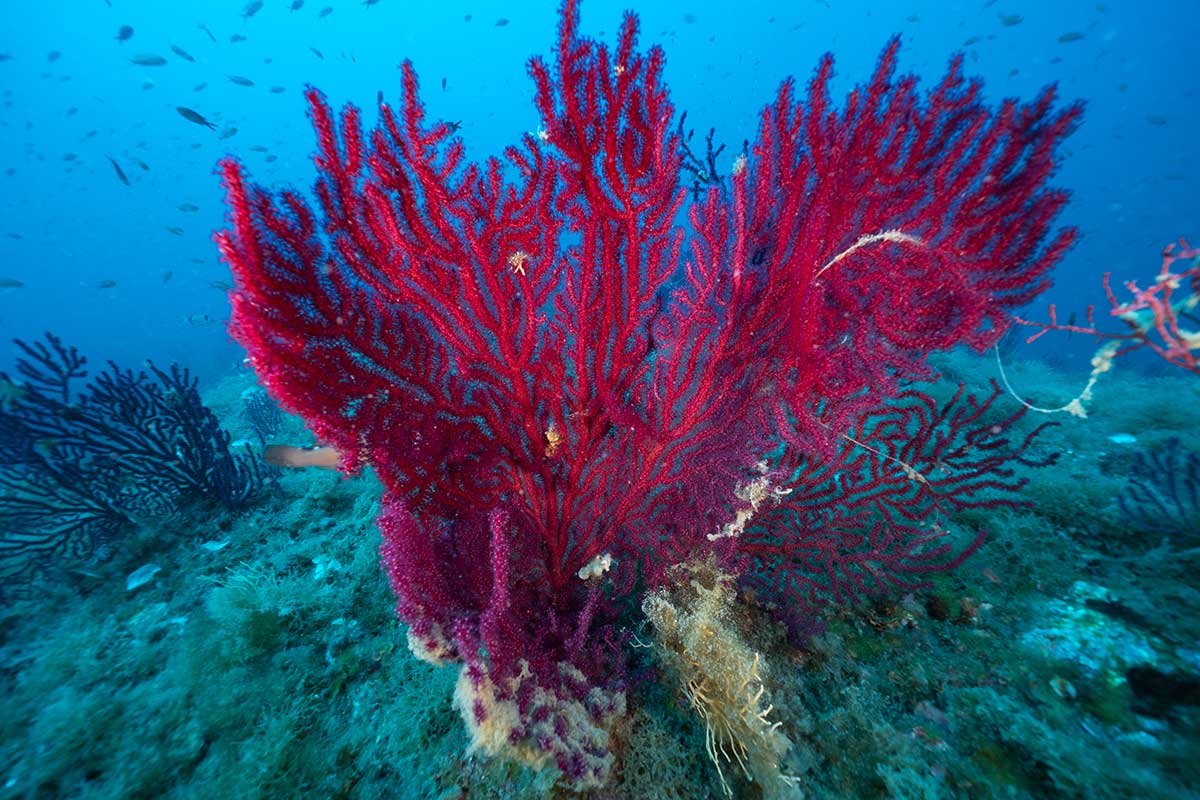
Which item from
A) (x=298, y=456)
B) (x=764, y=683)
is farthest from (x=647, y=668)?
(x=298, y=456)

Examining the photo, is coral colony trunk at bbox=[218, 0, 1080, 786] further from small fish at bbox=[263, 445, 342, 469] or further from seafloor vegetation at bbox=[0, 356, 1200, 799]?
small fish at bbox=[263, 445, 342, 469]

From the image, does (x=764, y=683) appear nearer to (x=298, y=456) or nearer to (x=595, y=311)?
(x=595, y=311)

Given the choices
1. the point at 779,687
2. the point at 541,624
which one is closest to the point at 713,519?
the point at 779,687

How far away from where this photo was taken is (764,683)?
301 cm

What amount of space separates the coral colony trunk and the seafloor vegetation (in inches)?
17.3

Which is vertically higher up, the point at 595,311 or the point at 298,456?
the point at 595,311

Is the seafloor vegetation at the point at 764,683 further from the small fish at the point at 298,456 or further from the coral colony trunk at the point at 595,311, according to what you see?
the small fish at the point at 298,456

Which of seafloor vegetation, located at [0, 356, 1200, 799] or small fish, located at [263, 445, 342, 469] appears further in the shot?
small fish, located at [263, 445, 342, 469]

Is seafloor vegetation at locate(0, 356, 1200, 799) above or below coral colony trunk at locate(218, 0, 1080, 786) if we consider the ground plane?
below

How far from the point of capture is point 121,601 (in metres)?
4.81

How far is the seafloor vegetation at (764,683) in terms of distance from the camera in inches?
100

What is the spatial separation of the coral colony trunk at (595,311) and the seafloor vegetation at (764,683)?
17.3 inches

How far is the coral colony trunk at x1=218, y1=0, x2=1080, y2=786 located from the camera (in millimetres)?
2496

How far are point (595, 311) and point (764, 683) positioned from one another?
2540 millimetres
